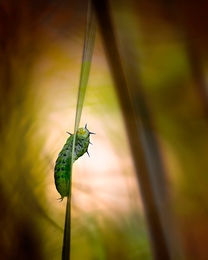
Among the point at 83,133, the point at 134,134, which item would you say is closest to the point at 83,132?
→ the point at 83,133

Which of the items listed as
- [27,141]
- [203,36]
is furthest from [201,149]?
[27,141]

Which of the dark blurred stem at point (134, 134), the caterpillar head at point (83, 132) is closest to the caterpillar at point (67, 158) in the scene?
the caterpillar head at point (83, 132)

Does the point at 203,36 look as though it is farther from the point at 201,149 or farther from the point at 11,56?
the point at 11,56

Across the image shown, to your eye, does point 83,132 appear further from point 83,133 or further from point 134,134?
point 134,134

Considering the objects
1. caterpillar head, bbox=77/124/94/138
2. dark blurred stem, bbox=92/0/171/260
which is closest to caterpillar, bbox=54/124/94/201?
caterpillar head, bbox=77/124/94/138

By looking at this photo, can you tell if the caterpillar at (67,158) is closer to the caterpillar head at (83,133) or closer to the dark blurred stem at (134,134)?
the caterpillar head at (83,133)
